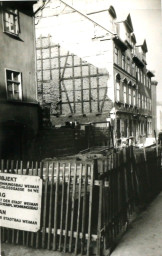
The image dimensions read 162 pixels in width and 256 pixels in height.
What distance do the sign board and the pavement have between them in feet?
1.10

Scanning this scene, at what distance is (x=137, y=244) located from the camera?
382 centimetres

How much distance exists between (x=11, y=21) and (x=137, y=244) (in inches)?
359

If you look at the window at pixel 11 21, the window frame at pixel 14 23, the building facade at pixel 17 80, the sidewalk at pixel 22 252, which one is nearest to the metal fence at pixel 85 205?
the sidewalk at pixel 22 252

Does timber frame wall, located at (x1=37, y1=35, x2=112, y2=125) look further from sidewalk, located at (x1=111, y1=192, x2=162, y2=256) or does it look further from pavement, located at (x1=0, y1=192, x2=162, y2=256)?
pavement, located at (x1=0, y1=192, x2=162, y2=256)

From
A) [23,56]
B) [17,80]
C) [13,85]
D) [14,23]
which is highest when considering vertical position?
[14,23]

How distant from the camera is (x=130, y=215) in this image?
201 inches

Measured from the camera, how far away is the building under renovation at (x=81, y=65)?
60.2ft

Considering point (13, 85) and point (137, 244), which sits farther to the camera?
point (13, 85)

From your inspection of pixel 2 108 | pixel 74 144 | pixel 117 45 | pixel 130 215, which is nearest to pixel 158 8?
pixel 130 215

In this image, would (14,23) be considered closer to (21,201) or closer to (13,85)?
(13,85)

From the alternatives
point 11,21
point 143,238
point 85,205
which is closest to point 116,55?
point 11,21

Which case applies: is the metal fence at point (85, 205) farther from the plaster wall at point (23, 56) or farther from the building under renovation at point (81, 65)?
the building under renovation at point (81, 65)

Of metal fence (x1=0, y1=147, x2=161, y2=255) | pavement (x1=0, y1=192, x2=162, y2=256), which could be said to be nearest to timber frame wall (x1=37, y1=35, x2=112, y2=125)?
metal fence (x1=0, y1=147, x2=161, y2=255)

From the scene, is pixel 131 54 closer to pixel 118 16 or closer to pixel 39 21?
pixel 118 16
